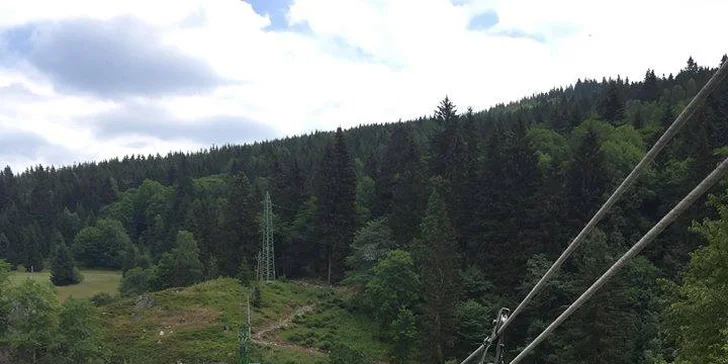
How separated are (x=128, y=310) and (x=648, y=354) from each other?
41.1 metres

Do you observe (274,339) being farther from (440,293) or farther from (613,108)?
(613,108)

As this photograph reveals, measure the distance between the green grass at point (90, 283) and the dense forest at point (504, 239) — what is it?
3.72m

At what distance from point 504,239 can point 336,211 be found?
2573 cm

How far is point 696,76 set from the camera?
399 ft

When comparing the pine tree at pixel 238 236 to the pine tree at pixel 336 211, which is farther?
the pine tree at pixel 238 236

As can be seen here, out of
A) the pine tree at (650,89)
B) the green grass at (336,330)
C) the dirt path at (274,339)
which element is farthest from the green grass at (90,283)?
the pine tree at (650,89)

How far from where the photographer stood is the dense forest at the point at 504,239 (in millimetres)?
35688

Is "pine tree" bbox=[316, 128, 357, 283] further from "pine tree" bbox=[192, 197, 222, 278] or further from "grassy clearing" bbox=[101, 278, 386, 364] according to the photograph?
"pine tree" bbox=[192, 197, 222, 278]

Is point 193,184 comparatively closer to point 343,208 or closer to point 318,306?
point 343,208

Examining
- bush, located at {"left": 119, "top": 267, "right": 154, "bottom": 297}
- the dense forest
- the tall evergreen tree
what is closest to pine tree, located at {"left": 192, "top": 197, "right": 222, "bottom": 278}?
the dense forest

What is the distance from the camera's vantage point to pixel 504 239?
2114 inches

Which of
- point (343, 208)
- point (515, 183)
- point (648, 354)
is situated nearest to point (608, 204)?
point (648, 354)

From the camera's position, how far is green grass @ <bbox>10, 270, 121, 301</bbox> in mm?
94725

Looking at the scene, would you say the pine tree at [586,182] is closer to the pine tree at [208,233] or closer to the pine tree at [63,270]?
the pine tree at [208,233]
